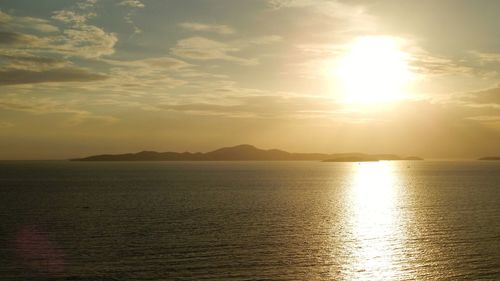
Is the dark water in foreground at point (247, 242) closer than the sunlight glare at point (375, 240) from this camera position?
Yes

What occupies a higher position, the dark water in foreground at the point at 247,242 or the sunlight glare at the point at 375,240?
the dark water in foreground at the point at 247,242

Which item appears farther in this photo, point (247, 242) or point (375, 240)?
point (375, 240)

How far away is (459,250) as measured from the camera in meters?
62.1

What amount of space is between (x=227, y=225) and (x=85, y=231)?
2275cm

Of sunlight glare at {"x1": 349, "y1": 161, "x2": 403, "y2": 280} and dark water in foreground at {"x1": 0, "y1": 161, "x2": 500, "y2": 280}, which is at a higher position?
dark water in foreground at {"x1": 0, "y1": 161, "x2": 500, "y2": 280}

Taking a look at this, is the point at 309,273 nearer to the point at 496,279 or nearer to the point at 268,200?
the point at 496,279

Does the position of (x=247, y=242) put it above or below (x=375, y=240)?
above

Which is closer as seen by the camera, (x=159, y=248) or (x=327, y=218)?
(x=159, y=248)

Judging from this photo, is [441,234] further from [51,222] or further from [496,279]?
[51,222]

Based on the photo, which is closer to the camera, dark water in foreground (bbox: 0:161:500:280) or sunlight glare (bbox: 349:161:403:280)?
dark water in foreground (bbox: 0:161:500:280)

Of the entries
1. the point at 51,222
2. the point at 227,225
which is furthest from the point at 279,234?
the point at 51,222

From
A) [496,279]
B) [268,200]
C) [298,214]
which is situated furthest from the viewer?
[268,200]

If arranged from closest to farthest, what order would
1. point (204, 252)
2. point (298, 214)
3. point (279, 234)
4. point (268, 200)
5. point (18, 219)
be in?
1. point (204, 252)
2. point (279, 234)
3. point (18, 219)
4. point (298, 214)
5. point (268, 200)

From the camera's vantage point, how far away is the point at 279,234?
7450 cm
